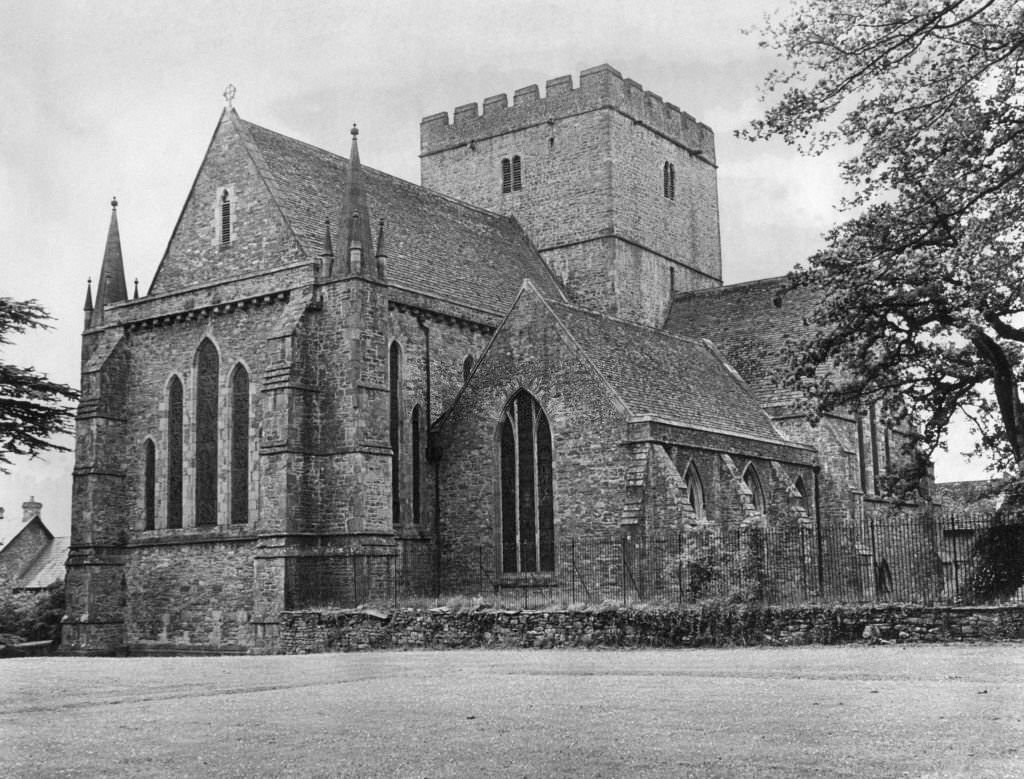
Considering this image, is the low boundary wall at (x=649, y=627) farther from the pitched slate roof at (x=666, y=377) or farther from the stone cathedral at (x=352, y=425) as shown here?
the pitched slate roof at (x=666, y=377)

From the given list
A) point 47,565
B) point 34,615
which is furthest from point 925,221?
point 47,565

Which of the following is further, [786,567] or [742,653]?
[786,567]

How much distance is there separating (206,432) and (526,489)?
9.32 meters

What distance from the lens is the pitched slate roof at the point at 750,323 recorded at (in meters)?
44.4

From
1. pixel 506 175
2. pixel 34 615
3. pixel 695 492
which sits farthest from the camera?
pixel 506 175

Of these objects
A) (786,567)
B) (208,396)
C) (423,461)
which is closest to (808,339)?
(786,567)

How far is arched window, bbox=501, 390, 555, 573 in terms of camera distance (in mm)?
34438

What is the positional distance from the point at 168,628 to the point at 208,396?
258 inches

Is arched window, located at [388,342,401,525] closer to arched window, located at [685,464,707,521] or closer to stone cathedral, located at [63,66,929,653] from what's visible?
stone cathedral, located at [63,66,929,653]

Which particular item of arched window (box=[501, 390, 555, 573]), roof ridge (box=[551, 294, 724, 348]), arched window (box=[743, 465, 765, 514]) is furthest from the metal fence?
roof ridge (box=[551, 294, 724, 348])

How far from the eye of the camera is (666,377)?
38.2m

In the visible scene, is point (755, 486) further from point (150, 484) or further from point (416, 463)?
point (150, 484)

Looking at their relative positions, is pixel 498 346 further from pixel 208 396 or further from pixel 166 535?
pixel 166 535

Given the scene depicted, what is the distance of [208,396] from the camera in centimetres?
3669
